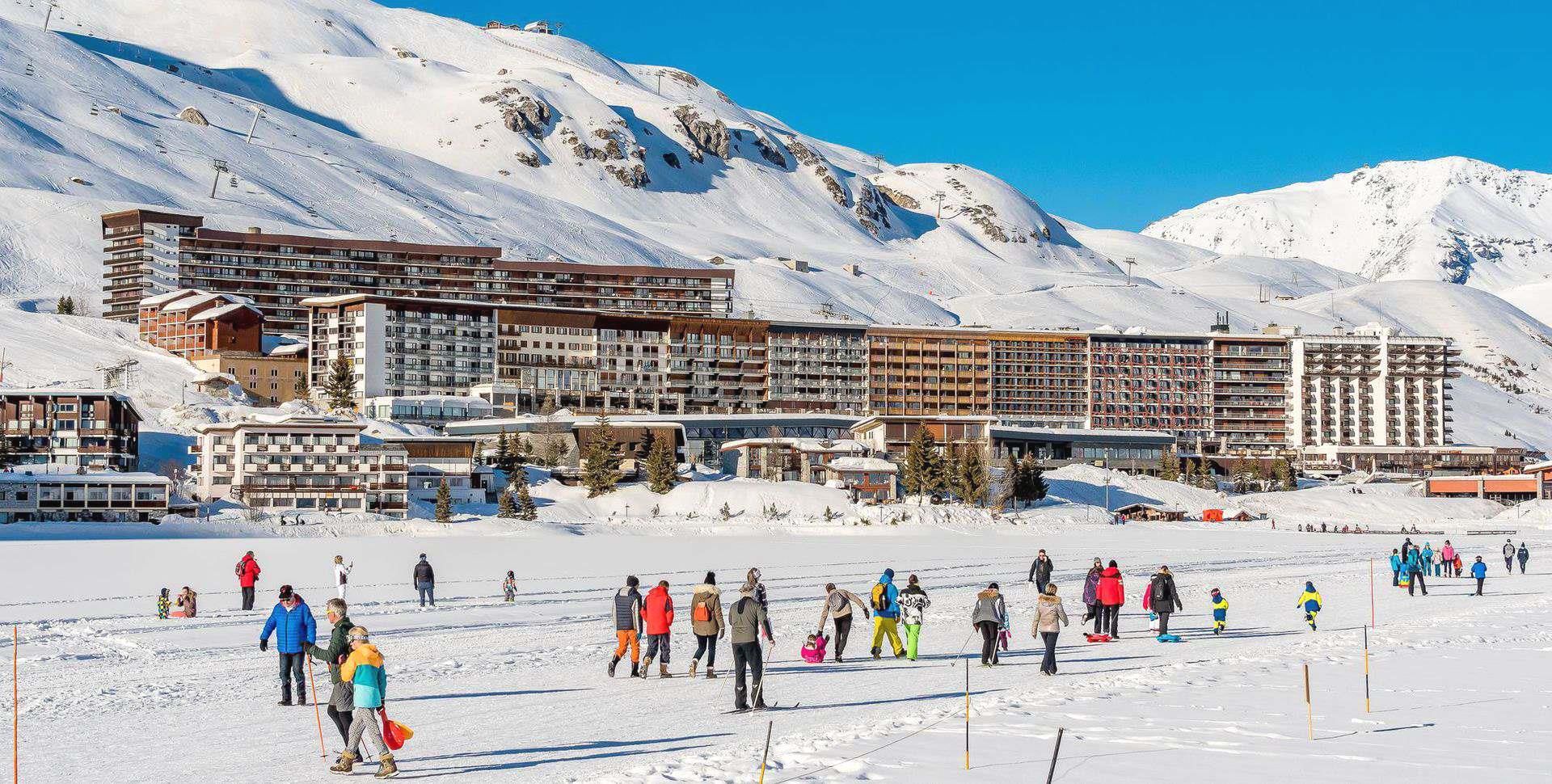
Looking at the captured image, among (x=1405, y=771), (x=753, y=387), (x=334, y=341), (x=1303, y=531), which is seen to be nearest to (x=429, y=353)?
(x=334, y=341)

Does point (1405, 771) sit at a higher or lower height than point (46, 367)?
lower

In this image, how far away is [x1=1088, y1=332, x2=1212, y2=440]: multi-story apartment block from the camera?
18712 centimetres

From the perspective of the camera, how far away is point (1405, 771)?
647 inches

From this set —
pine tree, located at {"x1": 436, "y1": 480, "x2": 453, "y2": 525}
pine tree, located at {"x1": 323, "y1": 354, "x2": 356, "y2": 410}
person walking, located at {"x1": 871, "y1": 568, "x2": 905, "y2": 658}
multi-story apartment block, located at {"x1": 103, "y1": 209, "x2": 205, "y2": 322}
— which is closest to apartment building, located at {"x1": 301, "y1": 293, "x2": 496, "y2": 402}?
pine tree, located at {"x1": 323, "y1": 354, "x2": 356, "y2": 410}

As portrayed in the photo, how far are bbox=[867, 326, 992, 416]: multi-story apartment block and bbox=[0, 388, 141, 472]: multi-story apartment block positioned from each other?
310 feet

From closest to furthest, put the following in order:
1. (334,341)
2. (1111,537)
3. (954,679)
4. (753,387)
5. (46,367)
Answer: (954,679) < (1111,537) < (46,367) < (334,341) < (753,387)

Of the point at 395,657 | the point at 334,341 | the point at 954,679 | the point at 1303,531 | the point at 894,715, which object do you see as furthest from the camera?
the point at 334,341

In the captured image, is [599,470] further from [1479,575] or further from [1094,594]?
[1094,594]

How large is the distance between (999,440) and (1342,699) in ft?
411

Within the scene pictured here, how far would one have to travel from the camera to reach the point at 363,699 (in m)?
16.5

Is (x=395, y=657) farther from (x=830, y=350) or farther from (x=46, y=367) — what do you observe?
(x=830, y=350)

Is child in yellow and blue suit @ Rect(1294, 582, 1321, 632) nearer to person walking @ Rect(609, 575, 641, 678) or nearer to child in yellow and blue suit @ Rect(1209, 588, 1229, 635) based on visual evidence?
child in yellow and blue suit @ Rect(1209, 588, 1229, 635)

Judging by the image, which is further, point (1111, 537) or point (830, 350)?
point (830, 350)

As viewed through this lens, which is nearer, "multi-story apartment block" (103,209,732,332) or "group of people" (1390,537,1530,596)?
"group of people" (1390,537,1530,596)
